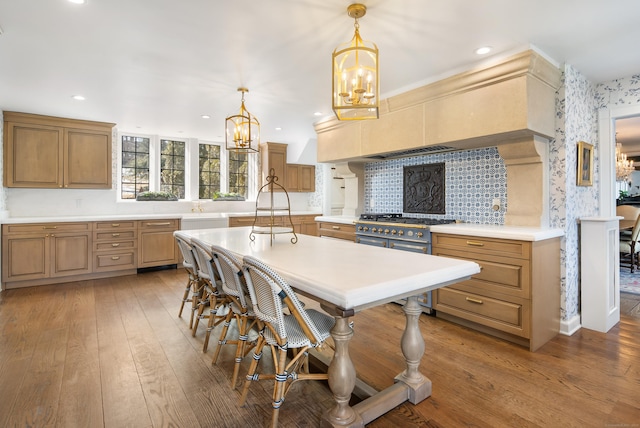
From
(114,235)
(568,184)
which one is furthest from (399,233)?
(114,235)

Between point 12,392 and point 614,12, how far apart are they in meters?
4.34

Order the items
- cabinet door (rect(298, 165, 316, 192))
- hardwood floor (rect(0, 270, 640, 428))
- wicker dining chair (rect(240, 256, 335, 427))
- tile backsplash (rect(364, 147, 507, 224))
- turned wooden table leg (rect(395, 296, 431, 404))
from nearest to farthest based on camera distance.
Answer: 1. wicker dining chair (rect(240, 256, 335, 427))
2. hardwood floor (rect(0, 270, 640, 428))
3. turned wooden table leg (rect(395, 296, 431, 404))
4. tile backsplash (rect(364, 147, 507, 224))
5. cabinet door (rect(298, 165, 316, 192))

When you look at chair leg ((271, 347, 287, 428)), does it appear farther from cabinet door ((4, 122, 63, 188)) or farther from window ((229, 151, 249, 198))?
window ((229, 151, 249, 198))

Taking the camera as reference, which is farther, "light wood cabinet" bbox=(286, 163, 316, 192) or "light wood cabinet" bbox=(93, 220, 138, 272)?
"light wood cabinet" bbox=(286, 163, 316, 192)

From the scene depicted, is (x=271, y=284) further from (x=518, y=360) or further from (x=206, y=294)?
(x=518, y=360)

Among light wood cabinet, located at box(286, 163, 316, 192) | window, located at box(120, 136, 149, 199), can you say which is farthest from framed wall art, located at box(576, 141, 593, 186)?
window, located at box(120, 136, 149, 199)

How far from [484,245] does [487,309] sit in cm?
54

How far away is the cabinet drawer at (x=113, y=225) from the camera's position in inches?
188

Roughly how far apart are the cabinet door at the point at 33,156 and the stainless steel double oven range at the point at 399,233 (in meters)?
4.31

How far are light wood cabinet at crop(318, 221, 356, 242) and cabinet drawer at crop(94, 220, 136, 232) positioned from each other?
287 centimetres

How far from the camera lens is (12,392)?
6.42 feet

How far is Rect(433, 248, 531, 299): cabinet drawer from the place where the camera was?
8.38ft

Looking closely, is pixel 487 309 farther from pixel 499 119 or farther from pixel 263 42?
Answer: pixel 263 42

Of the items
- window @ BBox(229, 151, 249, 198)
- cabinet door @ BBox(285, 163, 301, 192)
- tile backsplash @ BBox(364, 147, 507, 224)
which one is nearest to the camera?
tile backsplash @ BBox(364, 147, 507, 224)
